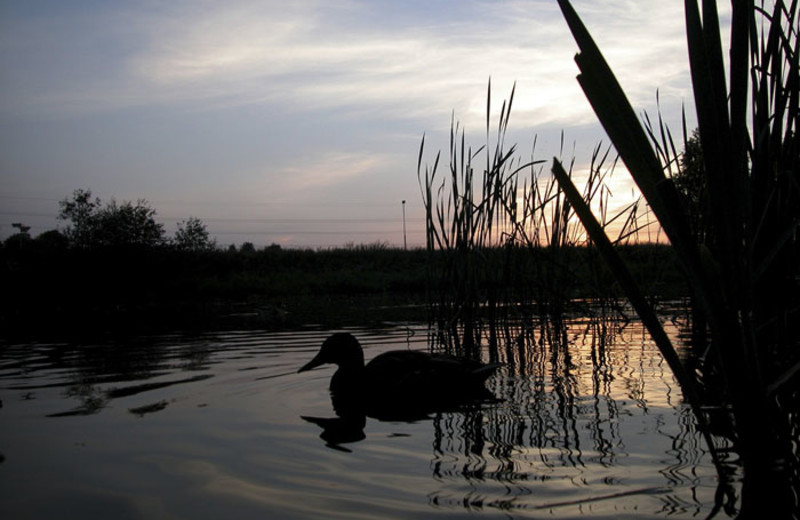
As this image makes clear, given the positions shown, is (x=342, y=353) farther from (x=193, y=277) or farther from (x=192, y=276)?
(x=192, y=276)

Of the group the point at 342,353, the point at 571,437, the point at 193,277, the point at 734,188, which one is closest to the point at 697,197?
the point at 571,437

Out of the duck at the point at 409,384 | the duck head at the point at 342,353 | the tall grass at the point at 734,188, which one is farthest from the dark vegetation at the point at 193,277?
the tall grass at the point at 734,188

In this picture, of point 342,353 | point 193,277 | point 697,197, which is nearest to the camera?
point 697,197

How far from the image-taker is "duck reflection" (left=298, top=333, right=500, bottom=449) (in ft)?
14.4

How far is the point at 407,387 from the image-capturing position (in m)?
4.73

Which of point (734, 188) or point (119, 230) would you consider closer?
point (734, 188)

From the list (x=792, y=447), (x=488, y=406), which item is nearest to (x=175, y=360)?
(x=488, y=406)

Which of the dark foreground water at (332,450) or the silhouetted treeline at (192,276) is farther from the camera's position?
the silhouetted treeline at (192,276)

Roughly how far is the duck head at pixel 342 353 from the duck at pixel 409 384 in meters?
0.17

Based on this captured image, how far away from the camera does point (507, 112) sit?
21.2 feet

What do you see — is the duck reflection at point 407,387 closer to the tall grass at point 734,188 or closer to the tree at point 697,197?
the tree at point 697,197

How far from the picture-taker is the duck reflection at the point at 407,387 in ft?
14.4

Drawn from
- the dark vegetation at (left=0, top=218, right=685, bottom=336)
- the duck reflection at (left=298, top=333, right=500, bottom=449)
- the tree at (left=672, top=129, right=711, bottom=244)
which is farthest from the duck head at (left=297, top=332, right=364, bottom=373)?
the dark vegetation at (left=0, top=218, right=685, bottom=336)

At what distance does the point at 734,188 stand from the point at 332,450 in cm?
223
